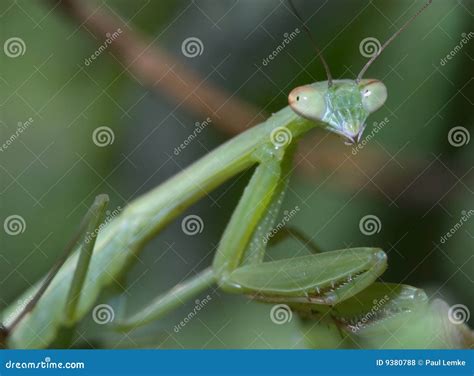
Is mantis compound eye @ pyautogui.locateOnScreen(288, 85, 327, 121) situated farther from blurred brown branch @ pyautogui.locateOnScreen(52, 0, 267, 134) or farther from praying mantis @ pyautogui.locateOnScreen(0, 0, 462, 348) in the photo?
blurred brown branch @ pyautogui.locateOnScreen(52, 0, 267, 134)

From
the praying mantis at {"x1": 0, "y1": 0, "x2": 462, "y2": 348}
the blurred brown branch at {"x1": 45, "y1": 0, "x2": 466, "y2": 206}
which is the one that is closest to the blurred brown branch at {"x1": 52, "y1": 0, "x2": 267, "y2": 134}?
the blurred brown branch at {"x1": 45, "y1": 0, "x2": 466, "y2": 206}

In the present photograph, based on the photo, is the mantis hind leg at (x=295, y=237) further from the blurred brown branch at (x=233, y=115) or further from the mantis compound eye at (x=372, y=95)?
the mantis compound eye at (x=372, y=95)

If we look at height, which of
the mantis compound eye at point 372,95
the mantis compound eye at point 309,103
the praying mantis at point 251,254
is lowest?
the praying mantis at point 251,254

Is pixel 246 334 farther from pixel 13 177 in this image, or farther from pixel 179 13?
pixel 179 13

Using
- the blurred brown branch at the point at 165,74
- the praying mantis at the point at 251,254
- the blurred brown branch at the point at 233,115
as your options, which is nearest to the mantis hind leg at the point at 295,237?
the praying mantis at the point at 251,254

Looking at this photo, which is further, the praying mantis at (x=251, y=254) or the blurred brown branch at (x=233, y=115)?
the blurred brown branch at (x=233, y=115)

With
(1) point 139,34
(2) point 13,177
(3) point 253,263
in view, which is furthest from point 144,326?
(1) point 139,34

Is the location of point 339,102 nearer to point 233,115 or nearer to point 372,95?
point 372,95
